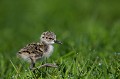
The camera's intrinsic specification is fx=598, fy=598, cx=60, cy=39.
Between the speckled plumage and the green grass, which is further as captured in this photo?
the speckled plumage

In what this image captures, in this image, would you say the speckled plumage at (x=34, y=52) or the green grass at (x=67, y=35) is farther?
the speckled plumage at (x=34, y=52)

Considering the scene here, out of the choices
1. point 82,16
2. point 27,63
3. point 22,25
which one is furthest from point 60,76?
point 82,16

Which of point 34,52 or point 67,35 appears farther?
point 67,35

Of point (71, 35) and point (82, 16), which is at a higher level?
point (82, 16)

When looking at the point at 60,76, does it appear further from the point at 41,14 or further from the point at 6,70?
the point at 41,14

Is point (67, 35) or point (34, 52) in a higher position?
point (67, 35)

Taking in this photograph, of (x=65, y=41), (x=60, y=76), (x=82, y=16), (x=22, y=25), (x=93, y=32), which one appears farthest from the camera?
(x=82, y=16)

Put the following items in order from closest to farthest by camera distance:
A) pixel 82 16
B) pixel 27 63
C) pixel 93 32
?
pixel 27 63 → pixel 93 32 → pixel 82 16

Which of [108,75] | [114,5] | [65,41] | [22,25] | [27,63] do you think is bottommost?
[108,75]
